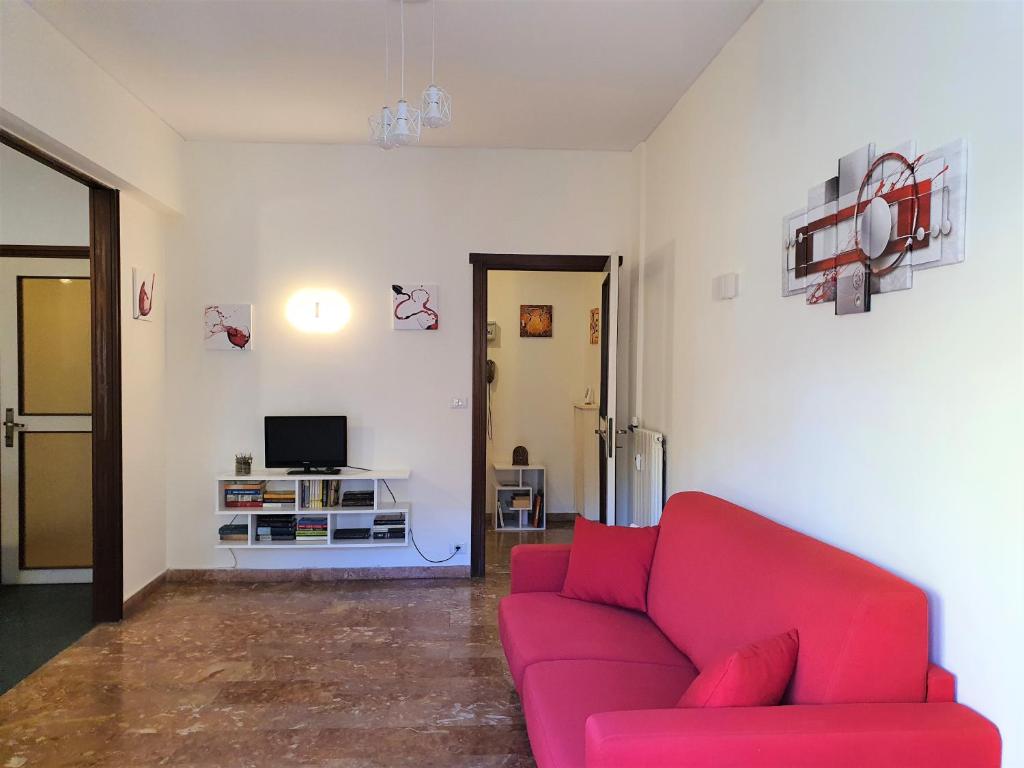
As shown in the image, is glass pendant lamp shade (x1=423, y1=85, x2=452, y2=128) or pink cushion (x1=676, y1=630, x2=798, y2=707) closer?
pink cushion (x1=676, y1=630, x2=798, y2=707)

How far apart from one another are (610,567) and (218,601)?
263 cm

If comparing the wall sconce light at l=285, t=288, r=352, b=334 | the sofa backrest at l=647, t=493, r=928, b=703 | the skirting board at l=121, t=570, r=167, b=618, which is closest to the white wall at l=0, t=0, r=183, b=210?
the wall sconce light at l=285, t=288, r=352, b=334

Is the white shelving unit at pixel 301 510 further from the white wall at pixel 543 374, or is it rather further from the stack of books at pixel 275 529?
the white wall at pixel 543 374

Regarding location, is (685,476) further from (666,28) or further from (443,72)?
(443,72)

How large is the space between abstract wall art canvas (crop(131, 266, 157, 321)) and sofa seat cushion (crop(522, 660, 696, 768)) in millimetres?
3188

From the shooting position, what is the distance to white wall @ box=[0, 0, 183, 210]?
2.57m

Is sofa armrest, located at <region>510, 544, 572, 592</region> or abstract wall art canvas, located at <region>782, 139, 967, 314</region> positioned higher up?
abstract wall art canvas, located at <region>782, 139, 967, 314</region>

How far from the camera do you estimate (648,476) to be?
390cm

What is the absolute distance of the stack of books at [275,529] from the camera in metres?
4.22

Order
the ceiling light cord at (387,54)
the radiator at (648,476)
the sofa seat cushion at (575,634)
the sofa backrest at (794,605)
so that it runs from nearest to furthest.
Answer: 1. the sofa backrest at (794,605)
2. the sofa seat cushion at (575,634)
3. the ceiling light cord at (387,54)
4. the radiator at (648,476)

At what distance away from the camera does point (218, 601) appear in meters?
3.95

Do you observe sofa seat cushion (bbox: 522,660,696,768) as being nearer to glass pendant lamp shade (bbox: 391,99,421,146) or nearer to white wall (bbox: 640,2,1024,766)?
white wall (bbox: 640,2,1024,766)

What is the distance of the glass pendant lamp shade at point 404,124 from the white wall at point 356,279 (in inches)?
82.2

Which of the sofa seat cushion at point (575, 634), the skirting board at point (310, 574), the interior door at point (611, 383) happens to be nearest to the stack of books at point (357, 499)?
the skirting board at point (310, 574)
